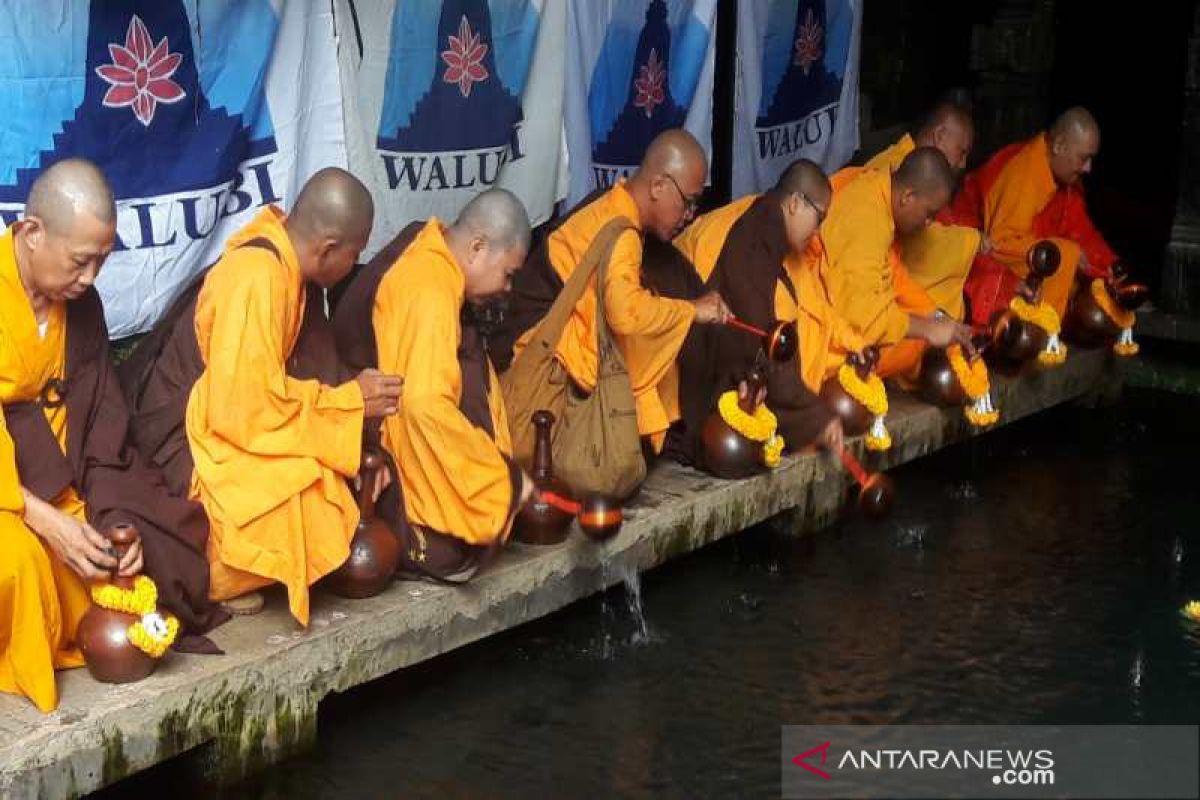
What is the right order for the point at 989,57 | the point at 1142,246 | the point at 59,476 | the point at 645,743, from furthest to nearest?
the point at 1142,246 < the point at 989,57 < the point at 645,743 < the point at 59,476

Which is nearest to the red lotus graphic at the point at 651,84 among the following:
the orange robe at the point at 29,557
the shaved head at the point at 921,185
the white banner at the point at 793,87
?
the white banner at the point at 793,87

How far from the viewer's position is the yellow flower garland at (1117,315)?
9758 mm

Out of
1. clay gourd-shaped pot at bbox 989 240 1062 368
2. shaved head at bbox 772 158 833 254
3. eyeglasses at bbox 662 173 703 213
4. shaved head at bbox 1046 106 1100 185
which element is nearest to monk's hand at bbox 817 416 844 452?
shaved head at bbox 772 158 833 254

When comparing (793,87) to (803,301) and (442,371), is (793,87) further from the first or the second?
(442,371)

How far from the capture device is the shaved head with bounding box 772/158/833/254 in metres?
7.54

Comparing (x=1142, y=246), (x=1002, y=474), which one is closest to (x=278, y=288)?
(x=1002, y=474)

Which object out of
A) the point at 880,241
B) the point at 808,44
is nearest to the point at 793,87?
the point at 808,44

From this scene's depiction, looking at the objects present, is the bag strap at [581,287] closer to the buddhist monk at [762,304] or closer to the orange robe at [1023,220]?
the buddhist monk at [762,304]

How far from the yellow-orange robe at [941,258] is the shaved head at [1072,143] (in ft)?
3.21

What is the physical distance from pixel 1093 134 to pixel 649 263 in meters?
3.37

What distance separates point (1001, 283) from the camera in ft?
30.9

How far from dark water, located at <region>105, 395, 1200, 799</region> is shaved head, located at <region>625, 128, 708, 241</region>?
1.44m

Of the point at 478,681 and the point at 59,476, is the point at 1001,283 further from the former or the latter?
the point at 59,476

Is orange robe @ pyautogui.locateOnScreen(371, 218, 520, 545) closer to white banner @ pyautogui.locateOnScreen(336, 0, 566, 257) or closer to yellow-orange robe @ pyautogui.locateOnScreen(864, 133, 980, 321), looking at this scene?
white banner @ pyautogui.locateOnScreen(336, 0, 566, 257)
